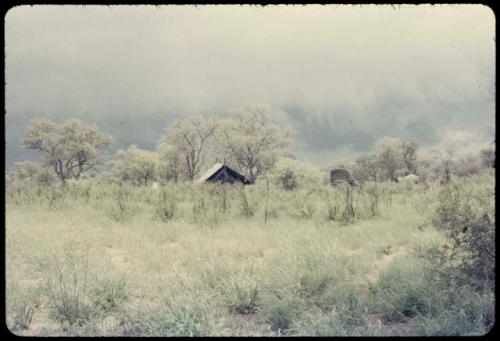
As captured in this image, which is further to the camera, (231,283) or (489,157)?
(489,157)

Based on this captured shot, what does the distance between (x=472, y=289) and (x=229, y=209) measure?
6.27m

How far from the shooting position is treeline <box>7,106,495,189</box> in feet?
44.1

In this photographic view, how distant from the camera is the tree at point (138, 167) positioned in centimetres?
3824

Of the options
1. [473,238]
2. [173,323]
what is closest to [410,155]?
[473,238]

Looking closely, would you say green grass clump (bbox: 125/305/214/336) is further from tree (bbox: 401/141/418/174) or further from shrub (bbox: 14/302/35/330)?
tree (bbox: 401/141/418/174)

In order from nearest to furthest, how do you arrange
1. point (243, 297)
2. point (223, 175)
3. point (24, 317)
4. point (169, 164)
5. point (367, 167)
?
point (24, 317)
point (243, 297)
point (367, 167)
point (223, 175)
point (169, 164)

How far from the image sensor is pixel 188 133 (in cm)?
2355

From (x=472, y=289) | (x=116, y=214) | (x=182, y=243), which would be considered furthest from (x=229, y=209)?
(x=472, y=289)

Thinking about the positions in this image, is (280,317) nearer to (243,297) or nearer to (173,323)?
(243,297)

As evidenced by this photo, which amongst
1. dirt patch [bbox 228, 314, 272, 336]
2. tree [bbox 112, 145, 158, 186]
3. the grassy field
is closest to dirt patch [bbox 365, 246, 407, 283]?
the grassy field

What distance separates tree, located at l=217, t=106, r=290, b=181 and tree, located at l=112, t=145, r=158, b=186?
39.7 ft

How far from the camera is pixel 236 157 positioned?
26.8 meters

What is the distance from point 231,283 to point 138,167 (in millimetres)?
36255

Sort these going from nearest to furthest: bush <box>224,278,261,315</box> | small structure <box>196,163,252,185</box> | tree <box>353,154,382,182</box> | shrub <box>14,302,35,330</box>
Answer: shrub <box>14,302,35,330</box> < bush <box>224,278,261,315</box> < tree <box>353,154,382,182</box> < small structure <box>196,163,252,185</box>
